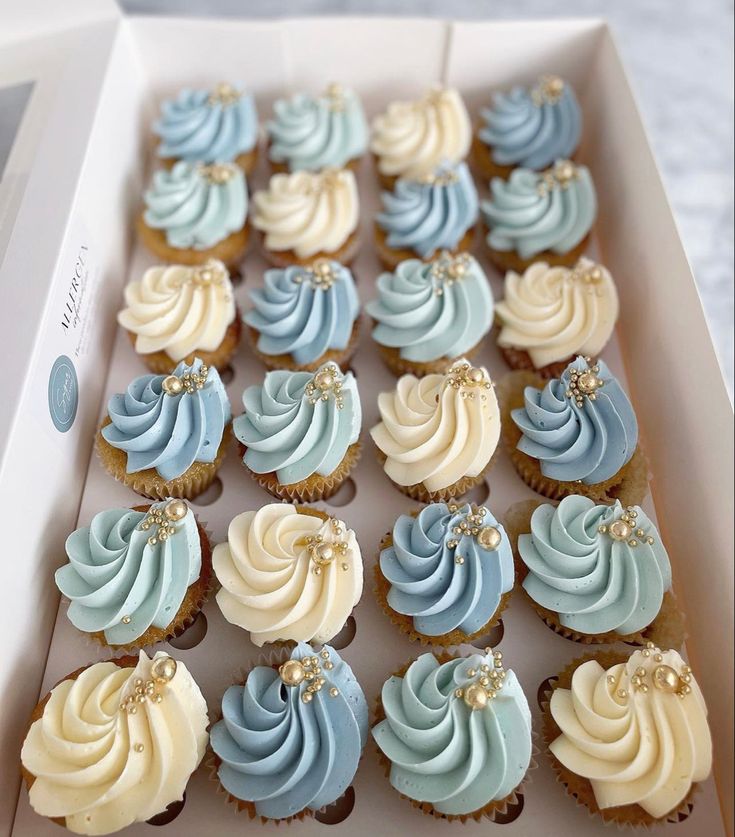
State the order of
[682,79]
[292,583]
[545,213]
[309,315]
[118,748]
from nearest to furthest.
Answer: [118,748], [292,583], [309,315], [545,213], [682,79]

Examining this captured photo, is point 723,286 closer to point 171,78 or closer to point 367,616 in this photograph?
point 367,616

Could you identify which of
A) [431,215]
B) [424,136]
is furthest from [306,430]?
[424,136]

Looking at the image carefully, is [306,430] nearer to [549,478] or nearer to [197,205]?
[549,478]

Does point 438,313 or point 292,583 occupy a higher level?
point 438,313

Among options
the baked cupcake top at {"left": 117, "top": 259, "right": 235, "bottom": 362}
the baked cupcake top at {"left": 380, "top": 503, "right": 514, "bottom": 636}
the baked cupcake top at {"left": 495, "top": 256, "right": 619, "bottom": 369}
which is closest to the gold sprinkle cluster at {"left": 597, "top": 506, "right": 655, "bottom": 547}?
the baked cupcake top at {"left": 380, "top": 503, "right": 514, "bottom": 636}

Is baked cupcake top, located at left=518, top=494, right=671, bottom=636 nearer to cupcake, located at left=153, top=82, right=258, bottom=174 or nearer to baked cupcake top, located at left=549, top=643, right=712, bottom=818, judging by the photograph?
baked cupcake top, located at left=549, top=643, right=712, bottom=818

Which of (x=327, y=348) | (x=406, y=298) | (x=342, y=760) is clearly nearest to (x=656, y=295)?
(x=406, y=298)

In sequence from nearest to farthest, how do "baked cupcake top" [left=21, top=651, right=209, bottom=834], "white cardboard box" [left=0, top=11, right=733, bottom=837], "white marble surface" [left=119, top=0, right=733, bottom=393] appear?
"baked cupcake top" [left=21, top=651, right=209, bottom=834], "white cardboard box" [left=0, top=11, right=733, bottom=837], "white marble surface" [left=119, top=0, right=733, bottom=393]
